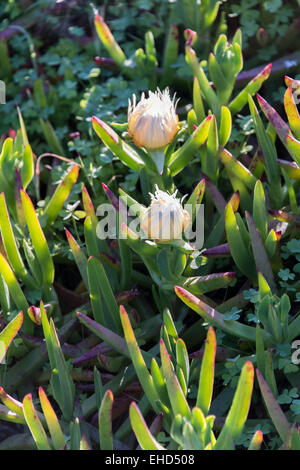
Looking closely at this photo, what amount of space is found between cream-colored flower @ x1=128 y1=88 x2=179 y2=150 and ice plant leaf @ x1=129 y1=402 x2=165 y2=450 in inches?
22.1

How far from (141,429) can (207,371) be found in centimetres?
15

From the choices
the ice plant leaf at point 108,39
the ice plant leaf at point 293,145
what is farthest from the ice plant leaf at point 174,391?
the ice plant leaf at point 108,39

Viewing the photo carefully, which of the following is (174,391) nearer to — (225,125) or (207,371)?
(207,371)

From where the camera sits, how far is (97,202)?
1686 mm

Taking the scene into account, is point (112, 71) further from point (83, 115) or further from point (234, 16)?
point (234, 16)

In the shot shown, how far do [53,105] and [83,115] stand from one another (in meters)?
0.14

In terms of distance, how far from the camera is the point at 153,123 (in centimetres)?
133

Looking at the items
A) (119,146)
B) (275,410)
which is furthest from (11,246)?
(275,410)

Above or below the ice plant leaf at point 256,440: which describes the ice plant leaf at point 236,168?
above

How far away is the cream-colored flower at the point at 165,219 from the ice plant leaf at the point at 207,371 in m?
0.19

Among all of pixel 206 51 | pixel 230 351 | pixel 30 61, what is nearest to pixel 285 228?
pixel 230 351

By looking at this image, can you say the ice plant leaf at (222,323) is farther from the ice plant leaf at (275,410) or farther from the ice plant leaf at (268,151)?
the ice plant leaf at (268,151)

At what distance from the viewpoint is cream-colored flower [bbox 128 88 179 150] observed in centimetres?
132

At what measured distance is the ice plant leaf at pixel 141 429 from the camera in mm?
1021
